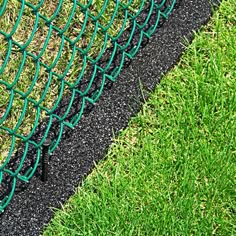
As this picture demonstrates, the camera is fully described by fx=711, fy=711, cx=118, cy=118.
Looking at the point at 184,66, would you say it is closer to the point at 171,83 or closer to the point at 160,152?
the point at 171,83

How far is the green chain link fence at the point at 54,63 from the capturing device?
9.43 ft

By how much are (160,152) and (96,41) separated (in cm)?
74

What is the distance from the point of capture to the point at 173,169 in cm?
287

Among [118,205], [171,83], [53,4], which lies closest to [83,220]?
[118,205]

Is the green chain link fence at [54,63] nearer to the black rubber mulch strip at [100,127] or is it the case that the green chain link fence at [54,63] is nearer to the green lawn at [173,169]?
the black rubber mulch strip at [100,127]

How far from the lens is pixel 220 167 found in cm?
285

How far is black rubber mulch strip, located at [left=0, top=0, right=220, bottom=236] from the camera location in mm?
2803

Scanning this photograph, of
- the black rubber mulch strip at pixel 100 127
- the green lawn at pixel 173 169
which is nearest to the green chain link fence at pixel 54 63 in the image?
the black rubber mulch strip at pixel 100 127

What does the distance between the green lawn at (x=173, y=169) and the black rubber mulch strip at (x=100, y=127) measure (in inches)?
2.2

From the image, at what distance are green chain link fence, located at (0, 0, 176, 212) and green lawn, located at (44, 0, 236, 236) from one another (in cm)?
24

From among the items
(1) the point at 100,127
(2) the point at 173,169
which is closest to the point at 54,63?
(1) the point at 100,127

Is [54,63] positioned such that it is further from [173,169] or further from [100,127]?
[173,169]

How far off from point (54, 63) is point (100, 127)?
377 mm

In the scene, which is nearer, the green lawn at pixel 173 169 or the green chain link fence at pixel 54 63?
the green lawn at pixel 173 169
